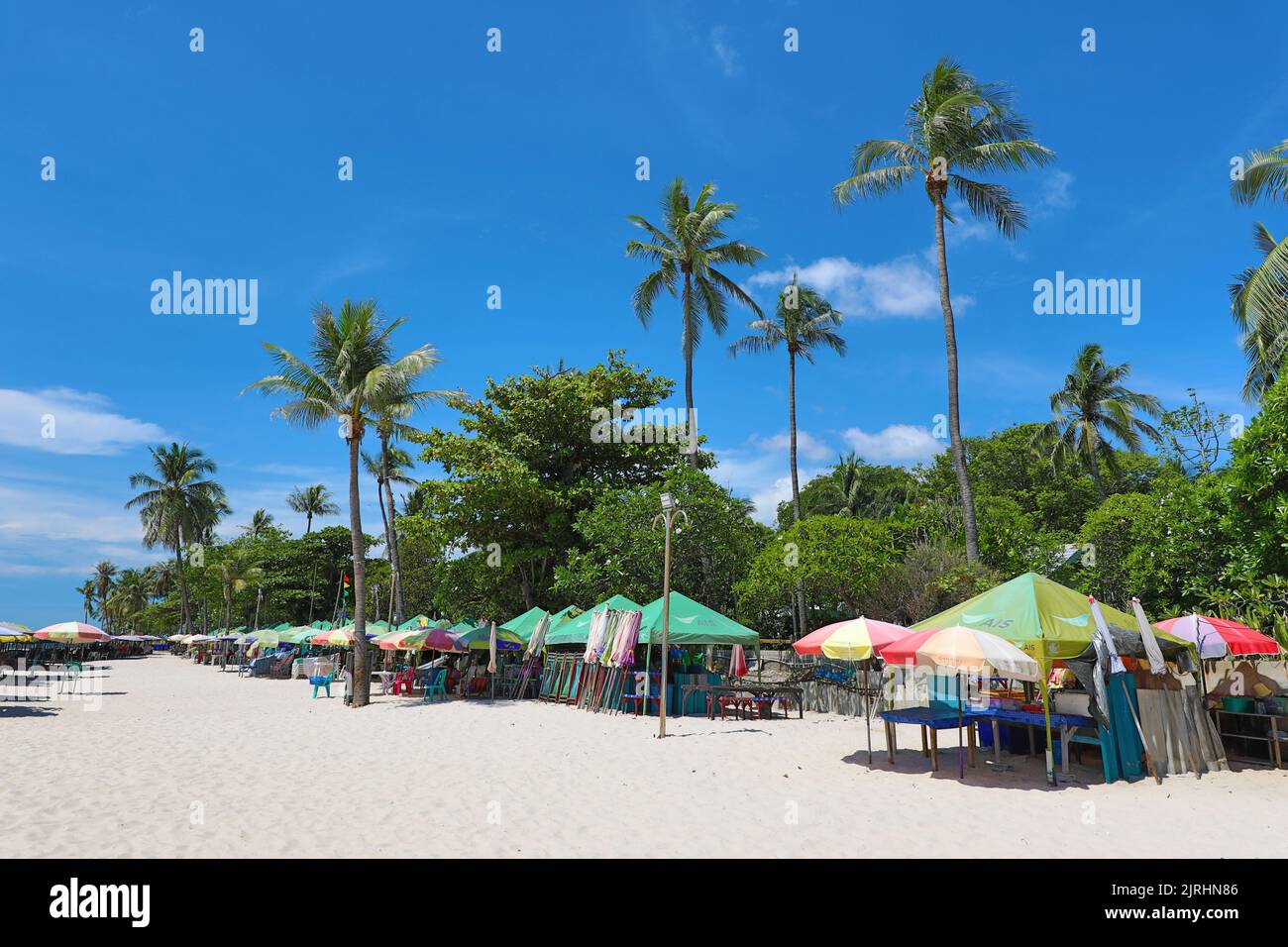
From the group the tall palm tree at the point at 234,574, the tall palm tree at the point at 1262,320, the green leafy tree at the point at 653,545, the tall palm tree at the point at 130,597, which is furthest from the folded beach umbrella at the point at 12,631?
the tall palm tree at the point at 130,597

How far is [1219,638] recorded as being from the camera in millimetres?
11008

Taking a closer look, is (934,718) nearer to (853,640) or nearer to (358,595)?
(853,640)

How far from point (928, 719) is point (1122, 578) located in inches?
640

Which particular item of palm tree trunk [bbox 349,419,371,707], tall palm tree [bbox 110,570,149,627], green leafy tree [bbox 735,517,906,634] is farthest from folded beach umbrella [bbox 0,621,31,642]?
tall palm tree [bbox 110,570,149,627]

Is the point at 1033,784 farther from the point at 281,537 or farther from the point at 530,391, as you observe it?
the point at 281,537

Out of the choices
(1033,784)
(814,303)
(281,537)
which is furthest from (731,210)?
(281,537)

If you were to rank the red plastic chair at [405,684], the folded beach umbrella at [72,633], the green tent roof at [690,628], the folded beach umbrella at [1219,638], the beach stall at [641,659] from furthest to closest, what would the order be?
the red plastic chair at [405,684] → the folded beach umbrella at [72,633] → the beach stall at [641,659] → the green tent roof at [690,628] → the folded beach umbrella at [1219,638]

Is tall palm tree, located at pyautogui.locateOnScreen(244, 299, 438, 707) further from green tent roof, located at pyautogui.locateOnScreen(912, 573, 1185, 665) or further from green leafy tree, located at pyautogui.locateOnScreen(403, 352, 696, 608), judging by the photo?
green tent roof, located at pyautogui.locateOnScreen(912, 573, 1185, 665)

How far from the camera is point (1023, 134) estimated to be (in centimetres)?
2234

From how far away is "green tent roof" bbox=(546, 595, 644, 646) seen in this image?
1958cm

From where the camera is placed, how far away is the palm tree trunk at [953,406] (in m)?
20.9

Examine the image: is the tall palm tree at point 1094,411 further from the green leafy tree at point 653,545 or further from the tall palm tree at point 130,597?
the tall palm tree at point 130,597

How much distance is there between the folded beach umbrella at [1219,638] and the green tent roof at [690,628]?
8.43 metres

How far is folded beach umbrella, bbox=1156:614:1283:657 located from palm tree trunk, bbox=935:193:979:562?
8895 millimetres
